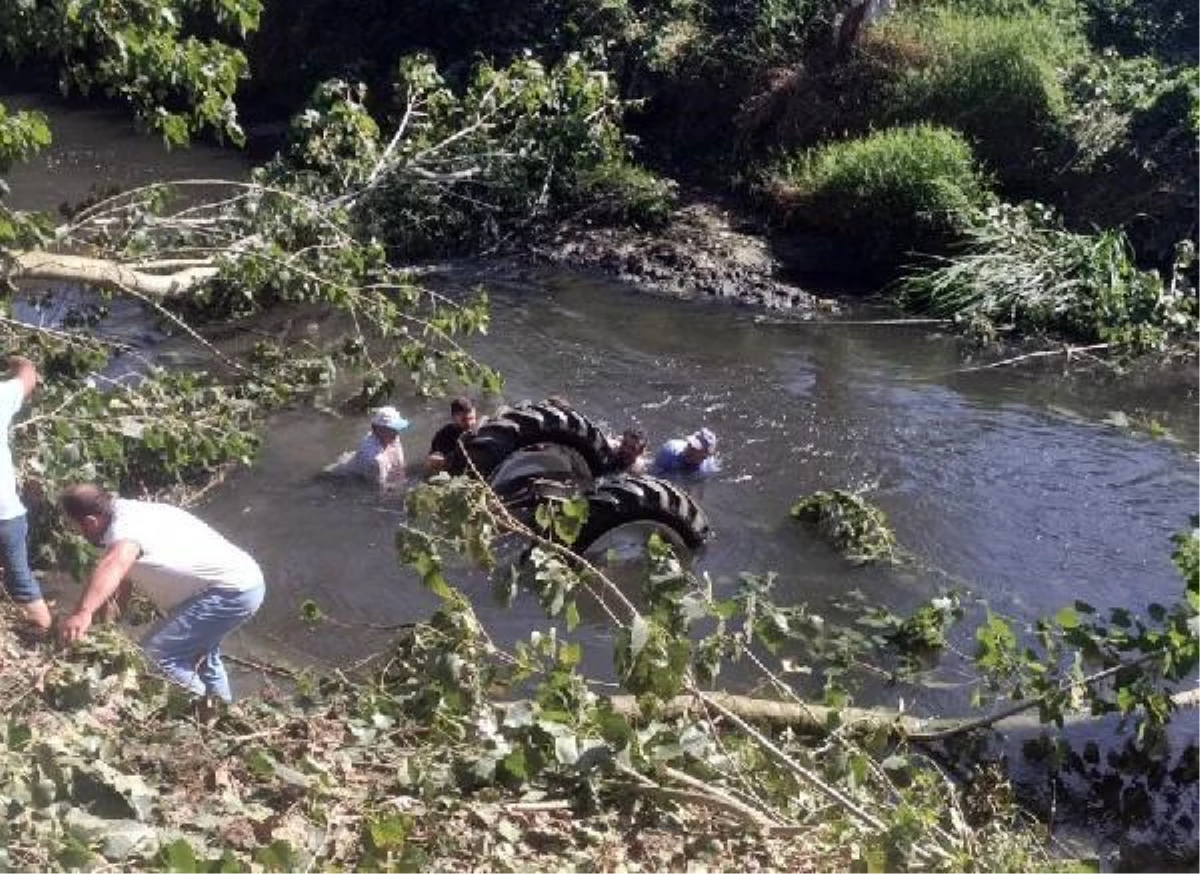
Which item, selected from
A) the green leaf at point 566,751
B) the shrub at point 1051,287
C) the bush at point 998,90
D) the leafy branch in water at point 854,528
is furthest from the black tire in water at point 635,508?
the bush at point 998,90

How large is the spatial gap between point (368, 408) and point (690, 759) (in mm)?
7571

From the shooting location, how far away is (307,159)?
15609 millimetres

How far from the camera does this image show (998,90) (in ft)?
62.0

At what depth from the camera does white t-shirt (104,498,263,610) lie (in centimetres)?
727

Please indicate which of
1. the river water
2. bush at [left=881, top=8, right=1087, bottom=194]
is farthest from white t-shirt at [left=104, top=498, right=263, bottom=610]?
bush at [left=881, top=8, right=1087, bottom=194]

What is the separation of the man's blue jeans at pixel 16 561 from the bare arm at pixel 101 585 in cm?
99

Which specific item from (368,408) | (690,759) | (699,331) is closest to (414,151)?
(699,331)

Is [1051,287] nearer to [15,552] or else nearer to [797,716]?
[797,716]

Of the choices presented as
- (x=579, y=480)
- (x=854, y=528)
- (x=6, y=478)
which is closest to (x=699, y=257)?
(x=579, y=480)

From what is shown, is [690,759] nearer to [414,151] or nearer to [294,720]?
[294,720]

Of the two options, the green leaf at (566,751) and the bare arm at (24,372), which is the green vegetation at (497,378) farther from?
the bare arm at (24,372)

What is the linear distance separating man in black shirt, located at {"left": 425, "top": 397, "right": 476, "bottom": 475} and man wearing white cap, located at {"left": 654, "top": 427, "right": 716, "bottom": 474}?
1487 millimetres

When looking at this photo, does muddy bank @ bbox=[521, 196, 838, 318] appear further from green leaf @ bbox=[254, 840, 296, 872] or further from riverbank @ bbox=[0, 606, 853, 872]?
green leaf @ bbox=[254, 840, 296, 872]

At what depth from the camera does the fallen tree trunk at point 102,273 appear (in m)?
9.24
